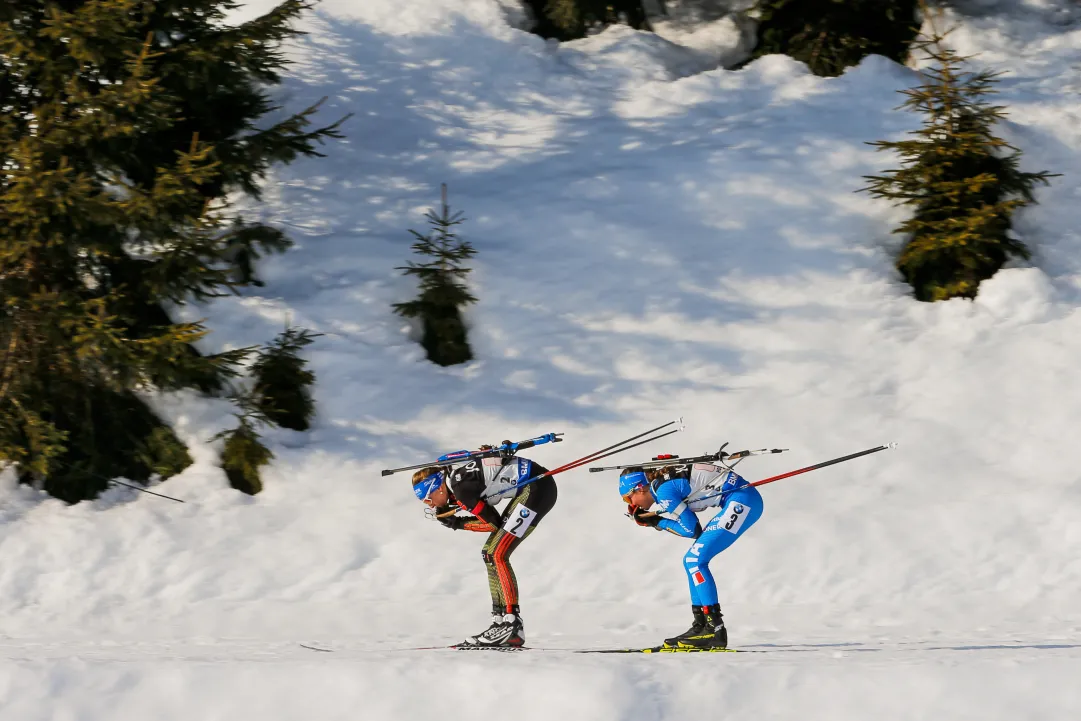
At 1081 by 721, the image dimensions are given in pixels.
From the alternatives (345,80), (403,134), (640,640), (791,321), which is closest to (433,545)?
(640,640)

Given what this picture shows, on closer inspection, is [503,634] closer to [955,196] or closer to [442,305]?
[442,305]

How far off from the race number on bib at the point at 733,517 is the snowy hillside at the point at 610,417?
1.03 metres

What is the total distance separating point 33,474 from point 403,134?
799cm

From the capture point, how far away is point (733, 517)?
9.04 m

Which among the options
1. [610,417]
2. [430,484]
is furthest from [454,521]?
[610,417]

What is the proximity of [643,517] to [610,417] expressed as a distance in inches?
185

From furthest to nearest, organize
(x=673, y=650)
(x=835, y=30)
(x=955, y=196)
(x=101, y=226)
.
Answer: (x=835, y=30) → (x=955, y=196) → (x=101, y=226) → (x=673, y=650)

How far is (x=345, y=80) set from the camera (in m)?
19.0

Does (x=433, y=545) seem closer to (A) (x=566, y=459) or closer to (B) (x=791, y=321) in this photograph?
(A) (x=566, y=459)

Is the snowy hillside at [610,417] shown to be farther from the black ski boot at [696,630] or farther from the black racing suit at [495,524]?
the black racing suit at [495,524]

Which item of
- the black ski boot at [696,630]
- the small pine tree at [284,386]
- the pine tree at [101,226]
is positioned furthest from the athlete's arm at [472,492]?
the small pine tree at [284,386]

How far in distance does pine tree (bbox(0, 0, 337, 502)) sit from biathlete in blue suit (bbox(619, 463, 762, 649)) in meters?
5.35

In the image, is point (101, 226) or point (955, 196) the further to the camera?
point (955, 196)

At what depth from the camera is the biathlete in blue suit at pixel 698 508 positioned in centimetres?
895
